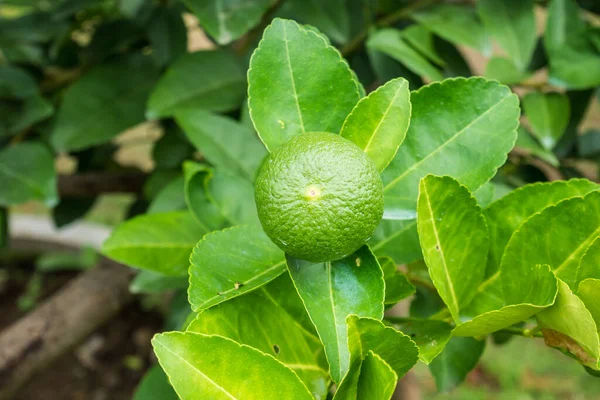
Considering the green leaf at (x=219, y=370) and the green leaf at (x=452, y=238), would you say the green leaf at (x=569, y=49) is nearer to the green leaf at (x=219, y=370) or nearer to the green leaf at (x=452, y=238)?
the green leaf at (x=452, y=238)

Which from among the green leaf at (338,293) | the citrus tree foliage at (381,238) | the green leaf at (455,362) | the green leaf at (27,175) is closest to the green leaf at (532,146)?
the citrus tree foliage at (381,238)

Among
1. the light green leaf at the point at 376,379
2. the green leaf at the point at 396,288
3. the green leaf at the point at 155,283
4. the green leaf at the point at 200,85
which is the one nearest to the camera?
the light green leaf at the point at 376,379

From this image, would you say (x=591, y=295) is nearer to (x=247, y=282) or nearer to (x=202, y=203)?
(x=247, y=282)

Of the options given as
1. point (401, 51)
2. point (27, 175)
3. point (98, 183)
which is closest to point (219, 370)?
point (401, 51)

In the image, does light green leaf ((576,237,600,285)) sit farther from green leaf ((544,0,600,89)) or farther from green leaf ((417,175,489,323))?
green leaf ((544,0,600,89))

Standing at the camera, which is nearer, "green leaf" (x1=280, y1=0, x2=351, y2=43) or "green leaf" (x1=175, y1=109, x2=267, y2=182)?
"green leaf" (x1=175, y1=109, x2=267, y2=182)

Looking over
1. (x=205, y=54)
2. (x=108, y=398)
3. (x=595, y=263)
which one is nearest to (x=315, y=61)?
(x=595, y=263)

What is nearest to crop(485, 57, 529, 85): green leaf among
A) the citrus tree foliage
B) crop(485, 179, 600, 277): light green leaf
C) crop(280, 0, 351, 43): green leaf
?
the citrus tree foliage
